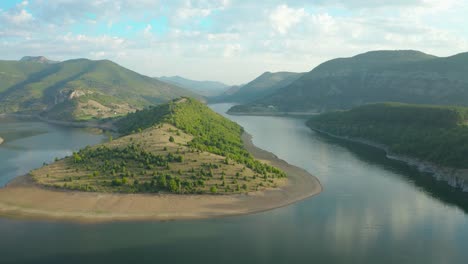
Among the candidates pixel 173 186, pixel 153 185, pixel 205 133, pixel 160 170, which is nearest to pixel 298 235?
pixel 173 186

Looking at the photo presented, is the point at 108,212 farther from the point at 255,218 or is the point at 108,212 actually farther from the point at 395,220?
the point at 395,220

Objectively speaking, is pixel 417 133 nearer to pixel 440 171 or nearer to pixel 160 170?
pixel 440 171

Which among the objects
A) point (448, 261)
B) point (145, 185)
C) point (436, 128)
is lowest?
point (448, 261)

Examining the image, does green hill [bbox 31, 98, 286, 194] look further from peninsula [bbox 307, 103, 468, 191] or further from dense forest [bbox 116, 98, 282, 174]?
peninsula [bbox 307, 103, 468, 191]

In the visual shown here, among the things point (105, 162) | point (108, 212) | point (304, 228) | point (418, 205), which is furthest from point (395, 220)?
point (105, 162)

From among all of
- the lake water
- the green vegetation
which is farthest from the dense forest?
the green vegetation

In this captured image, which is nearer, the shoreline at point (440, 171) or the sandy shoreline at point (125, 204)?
the sandy shoreline at point (125, 204)

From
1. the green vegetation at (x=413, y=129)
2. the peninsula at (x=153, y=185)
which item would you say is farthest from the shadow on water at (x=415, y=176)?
the peninsula at (x=153, y=185)

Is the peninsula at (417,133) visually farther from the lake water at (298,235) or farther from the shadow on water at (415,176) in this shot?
the lake water at (298,235)

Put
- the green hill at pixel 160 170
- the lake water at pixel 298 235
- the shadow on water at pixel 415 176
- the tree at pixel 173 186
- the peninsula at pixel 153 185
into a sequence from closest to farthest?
the lake water at pixel 298 235 → the peninsula at pixel 153 185 → the tree at pixel 173 186 → the green hill at pixel 160 170 → the shadow on water at pixel 415 176
